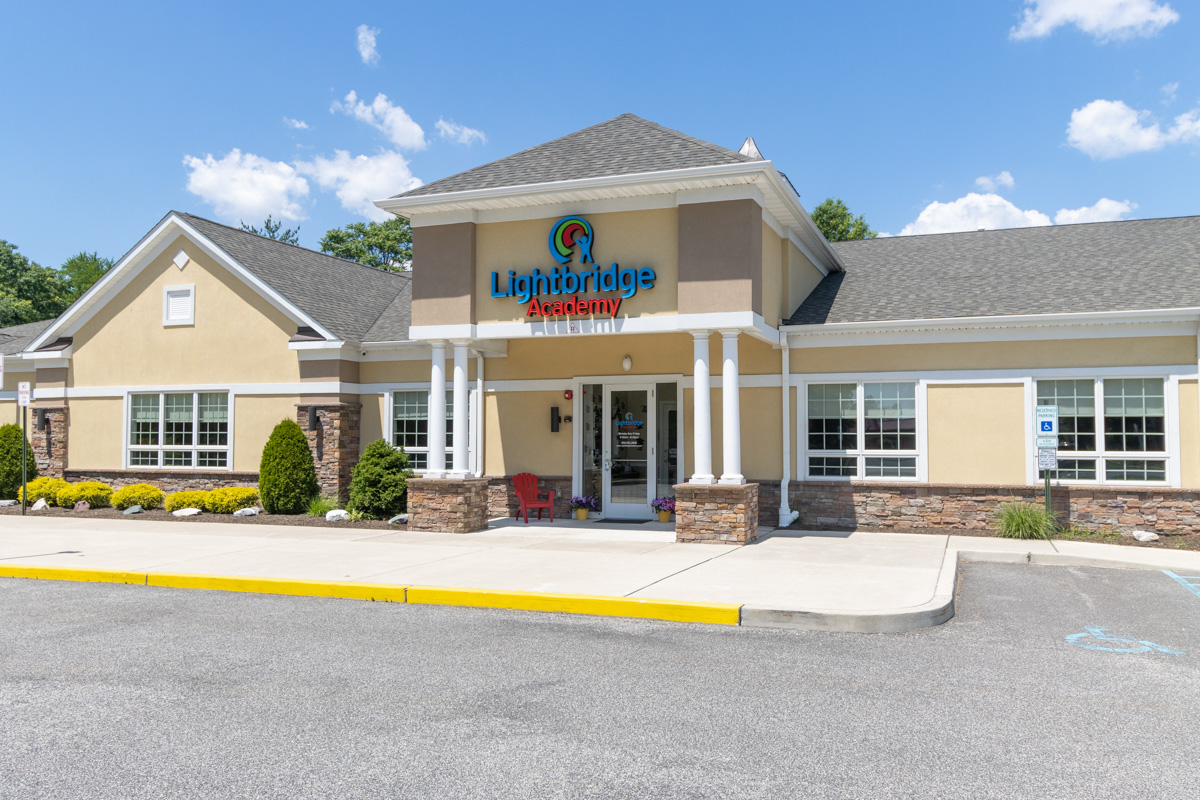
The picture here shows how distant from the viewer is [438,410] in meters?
15.4

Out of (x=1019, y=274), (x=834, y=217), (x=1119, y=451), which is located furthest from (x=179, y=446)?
(x=834, y=217)

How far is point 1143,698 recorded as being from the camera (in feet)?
19.3

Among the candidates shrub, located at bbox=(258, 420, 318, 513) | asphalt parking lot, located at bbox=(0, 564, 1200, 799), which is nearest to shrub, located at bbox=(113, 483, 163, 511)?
shrub, located at bbox=(258, 420, 318, 513)

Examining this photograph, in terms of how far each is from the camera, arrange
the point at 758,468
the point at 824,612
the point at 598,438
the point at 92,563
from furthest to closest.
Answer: the point at 598,438 → the point at 758,468 → the point at 92,563 → the point at 824,612

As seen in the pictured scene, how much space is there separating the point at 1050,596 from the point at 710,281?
250 inches

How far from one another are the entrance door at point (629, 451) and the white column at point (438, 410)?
3.05m

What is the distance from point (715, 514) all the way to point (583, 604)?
4913mm

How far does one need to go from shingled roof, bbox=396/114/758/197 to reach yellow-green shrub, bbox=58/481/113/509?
9896mm

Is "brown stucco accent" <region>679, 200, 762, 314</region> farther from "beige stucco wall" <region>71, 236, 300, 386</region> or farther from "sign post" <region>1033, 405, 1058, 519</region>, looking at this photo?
"beige stucco wall" <region>71, 236, 300, 386</region>

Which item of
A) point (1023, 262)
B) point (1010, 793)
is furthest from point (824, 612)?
point (1023, 262)

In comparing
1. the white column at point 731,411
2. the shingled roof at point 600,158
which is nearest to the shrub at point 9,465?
the shingled roof at point 600,158

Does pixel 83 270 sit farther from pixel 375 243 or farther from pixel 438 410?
pixel 438 410

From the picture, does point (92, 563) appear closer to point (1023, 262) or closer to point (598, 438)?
point (598, 438)

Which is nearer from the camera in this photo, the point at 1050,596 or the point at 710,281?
the point at 1050,596
